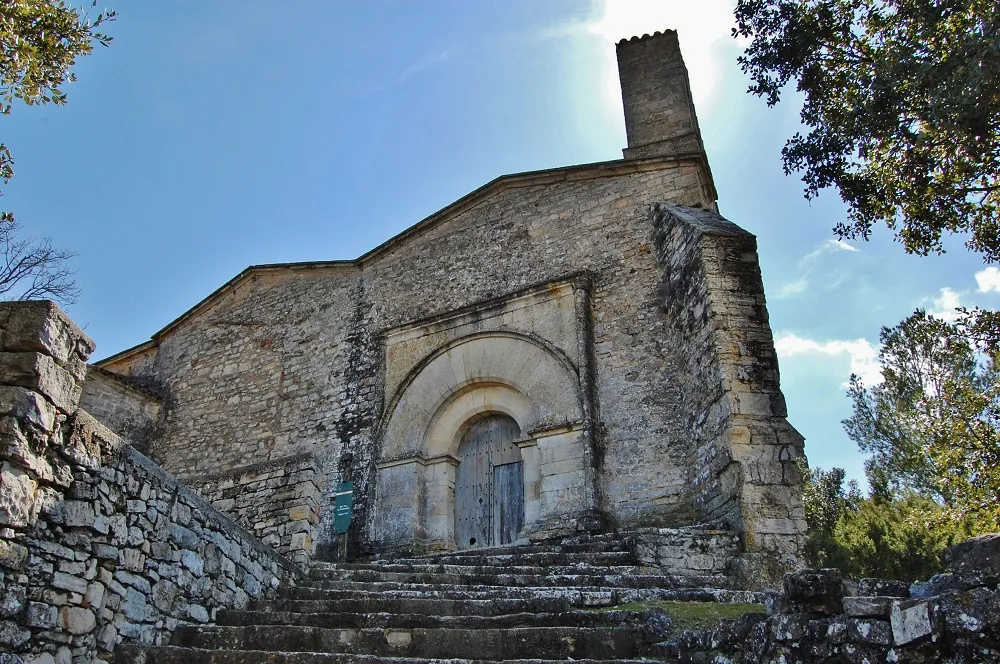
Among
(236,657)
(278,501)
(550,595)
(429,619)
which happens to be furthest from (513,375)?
(236,657)

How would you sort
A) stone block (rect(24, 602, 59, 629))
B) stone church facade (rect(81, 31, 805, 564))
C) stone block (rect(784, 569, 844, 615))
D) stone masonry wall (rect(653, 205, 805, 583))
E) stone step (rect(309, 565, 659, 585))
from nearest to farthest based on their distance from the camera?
1. stone block (rect(784, 569, 844, 615))
2. stone block (rect(24, 602, 59, 629))
3. stone step (rect(309, 565, 659, 585))
4. stone masonry wall (rect(653, 205, 805, 583))
5. stone church facade (rect(81, 31, 805, 564))

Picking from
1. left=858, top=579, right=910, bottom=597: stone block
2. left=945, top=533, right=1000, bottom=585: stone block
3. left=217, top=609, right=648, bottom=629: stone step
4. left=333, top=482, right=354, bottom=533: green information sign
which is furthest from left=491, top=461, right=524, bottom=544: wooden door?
left=945, top=533, right=1000, bottom=585: stone block

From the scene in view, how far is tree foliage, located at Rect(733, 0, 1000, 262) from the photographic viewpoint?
20.7 ft

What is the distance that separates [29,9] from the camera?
6.44 metres

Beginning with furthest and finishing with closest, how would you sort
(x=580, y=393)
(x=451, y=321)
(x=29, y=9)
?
(x=451, y=321)
(x=580, y=393)
(x=29, y=9)

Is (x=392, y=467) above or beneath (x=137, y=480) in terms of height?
above

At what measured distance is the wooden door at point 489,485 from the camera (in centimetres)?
973

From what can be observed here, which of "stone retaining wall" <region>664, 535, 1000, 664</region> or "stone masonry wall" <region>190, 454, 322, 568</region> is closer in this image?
"stone retaining wall" <region>664, 535, 1000, 664</region>

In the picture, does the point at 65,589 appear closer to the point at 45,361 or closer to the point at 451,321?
the point at 45,361

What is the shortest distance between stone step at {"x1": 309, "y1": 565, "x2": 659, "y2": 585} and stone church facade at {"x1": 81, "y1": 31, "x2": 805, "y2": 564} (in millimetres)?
441

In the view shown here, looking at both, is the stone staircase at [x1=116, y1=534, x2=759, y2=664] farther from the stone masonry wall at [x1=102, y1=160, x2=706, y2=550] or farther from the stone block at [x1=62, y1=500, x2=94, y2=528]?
the stone masonry wall at [x1=102, y1=160, x2=706, y2=550]

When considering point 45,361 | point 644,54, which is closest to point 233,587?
point 45,361

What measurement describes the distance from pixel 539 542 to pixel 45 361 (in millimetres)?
5694

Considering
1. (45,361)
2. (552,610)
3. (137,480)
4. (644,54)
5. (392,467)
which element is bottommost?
(552,610)
